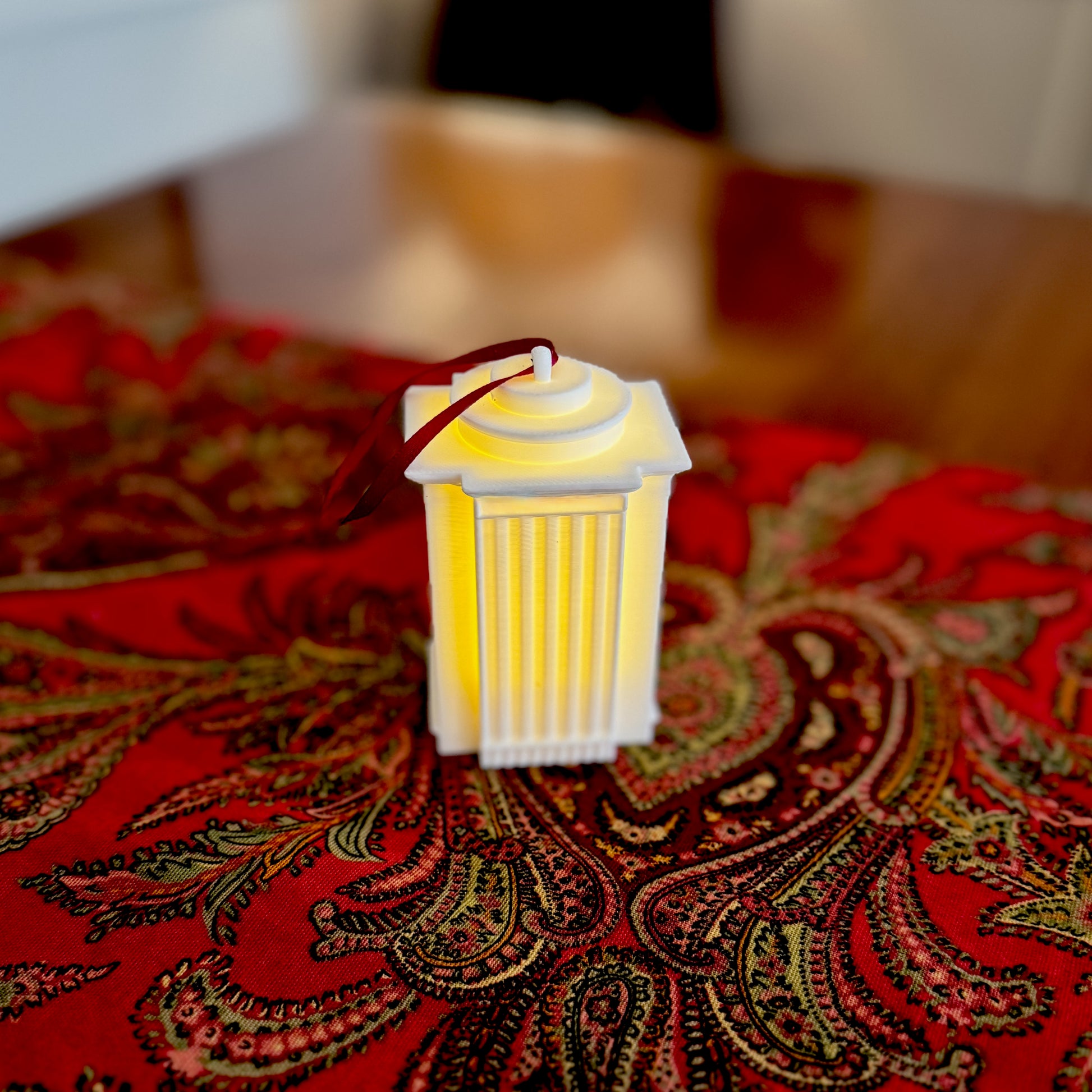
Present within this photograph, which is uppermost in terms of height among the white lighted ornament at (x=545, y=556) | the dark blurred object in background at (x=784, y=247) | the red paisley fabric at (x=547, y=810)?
the white lighted ornament at (x=545, y=556)

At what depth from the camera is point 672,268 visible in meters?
1.72

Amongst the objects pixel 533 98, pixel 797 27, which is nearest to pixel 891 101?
pixel 797 27

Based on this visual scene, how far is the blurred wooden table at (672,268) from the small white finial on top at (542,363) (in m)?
0.64

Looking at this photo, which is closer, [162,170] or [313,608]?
[313,608]

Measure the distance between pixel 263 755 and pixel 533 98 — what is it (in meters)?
2.70

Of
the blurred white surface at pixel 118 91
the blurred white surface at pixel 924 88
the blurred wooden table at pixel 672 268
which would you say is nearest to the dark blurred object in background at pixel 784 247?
the blurred wooden table at pixel 672 268

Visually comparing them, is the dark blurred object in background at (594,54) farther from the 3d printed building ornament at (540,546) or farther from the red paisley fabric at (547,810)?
the 3d printed building ornament at (540,546)

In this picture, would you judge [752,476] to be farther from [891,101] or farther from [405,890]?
[891,101]

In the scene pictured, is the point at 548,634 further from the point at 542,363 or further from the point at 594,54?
the point at 594,54

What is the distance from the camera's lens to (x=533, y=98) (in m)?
3.00

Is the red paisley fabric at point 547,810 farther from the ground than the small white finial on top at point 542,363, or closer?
closer

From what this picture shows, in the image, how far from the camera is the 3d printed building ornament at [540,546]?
604mm

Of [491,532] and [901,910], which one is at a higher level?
[491,532]

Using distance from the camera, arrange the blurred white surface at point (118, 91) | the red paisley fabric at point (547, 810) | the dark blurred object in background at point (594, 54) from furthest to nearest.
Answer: the dark blurred object in background at point (594, 54)
the blurred white surface at point (118, 91)
the red paisley fabric at point (547, 810)
